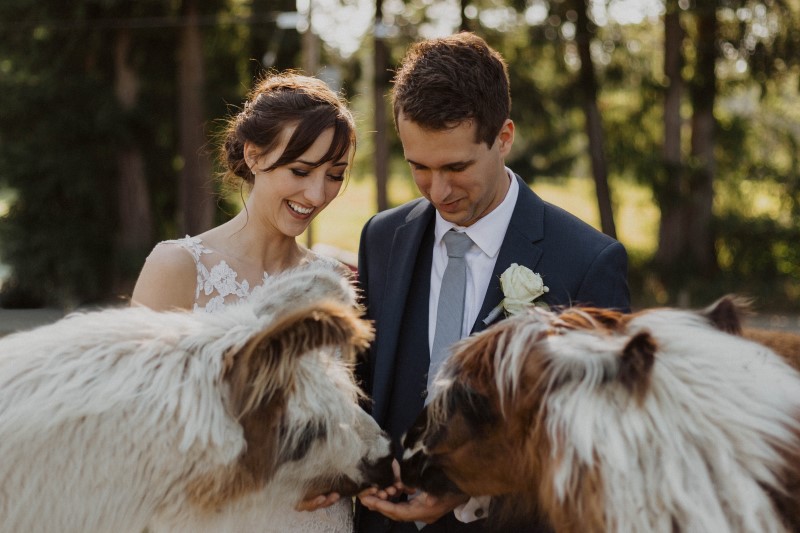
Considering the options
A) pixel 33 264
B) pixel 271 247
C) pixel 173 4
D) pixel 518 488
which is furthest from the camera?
pixel 173 4

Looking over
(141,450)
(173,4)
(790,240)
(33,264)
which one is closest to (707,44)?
(790,240)

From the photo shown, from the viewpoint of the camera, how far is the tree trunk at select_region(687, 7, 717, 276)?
2108cm

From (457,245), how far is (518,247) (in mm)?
259

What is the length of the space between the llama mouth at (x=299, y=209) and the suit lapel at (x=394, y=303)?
40 centimetres

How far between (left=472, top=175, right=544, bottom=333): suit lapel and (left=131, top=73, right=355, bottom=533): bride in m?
0.71

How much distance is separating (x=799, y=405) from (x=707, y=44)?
2081cm

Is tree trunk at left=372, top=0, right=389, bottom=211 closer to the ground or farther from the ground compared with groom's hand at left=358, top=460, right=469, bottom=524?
farther from the ground

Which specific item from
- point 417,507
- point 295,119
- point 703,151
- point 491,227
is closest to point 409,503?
point 417,507

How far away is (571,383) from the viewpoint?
2.27m

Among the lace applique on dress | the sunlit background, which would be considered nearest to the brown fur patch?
the lace applique on dress

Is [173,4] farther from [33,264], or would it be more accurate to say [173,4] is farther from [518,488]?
[518,488]

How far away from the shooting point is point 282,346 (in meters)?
2.39

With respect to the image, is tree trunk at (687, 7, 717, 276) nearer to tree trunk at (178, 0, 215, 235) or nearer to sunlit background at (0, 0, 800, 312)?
sunlit background at (0, 0, 800, 312)

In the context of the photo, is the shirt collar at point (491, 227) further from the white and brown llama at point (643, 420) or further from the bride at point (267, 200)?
the white and brown llama at point (643, 420)
